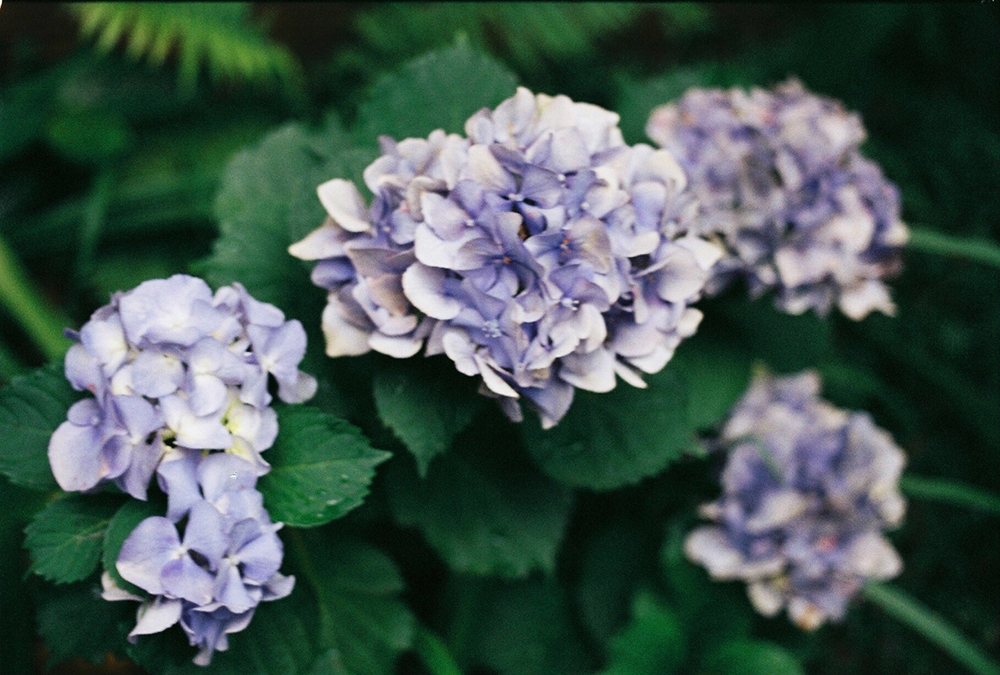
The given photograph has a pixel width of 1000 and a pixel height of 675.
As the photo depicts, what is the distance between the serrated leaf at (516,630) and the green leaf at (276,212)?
75 centimetres

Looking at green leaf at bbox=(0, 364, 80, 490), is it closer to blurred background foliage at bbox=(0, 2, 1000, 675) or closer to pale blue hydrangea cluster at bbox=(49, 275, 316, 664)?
pale blue hydrangea cluster at bbox=(49, 275, 316, 664)

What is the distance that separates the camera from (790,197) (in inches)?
49.1

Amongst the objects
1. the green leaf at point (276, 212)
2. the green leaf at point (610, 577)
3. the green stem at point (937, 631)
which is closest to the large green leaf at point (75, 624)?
the green leaf at point (276, 212)

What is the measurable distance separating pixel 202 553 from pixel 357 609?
437 mm

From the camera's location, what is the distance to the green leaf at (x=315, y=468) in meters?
0.90

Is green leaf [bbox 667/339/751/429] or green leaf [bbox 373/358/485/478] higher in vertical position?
green leaf [bbox 373/358/485/478]

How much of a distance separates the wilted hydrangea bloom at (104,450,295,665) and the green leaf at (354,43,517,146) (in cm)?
52

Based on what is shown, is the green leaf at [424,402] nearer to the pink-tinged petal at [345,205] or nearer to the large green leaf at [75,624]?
the pink-tinged petal at [345,205]

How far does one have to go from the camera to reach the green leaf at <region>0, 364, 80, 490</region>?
913 millimetres

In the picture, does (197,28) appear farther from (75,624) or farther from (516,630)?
(516,630)

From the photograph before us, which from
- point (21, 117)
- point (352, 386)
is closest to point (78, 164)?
point (21, 117)

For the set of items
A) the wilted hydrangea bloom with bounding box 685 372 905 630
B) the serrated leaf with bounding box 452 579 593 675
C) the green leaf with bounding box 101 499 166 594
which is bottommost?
the serrated leaf with bounding box 452 579 593 675

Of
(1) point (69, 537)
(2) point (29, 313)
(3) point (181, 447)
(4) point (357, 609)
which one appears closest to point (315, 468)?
(3) point (181, 447)

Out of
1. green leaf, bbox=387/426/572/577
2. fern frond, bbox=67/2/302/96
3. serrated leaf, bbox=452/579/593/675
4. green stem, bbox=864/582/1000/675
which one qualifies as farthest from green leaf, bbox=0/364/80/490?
green stem, bbox=864/582/1000/675
